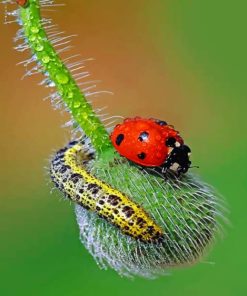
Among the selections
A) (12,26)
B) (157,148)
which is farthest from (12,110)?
(157,148)

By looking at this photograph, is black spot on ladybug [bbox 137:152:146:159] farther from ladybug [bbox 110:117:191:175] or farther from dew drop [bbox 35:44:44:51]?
dew drop [bbox 35:44:44:51]

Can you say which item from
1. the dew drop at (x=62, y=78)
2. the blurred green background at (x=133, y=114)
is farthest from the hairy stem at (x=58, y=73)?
the blurred green background at (x=133, y=114)

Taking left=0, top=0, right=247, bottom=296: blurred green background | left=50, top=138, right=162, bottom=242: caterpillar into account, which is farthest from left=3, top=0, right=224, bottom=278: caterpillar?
left=0, top=0, right=247, bottom=296: blurred green background

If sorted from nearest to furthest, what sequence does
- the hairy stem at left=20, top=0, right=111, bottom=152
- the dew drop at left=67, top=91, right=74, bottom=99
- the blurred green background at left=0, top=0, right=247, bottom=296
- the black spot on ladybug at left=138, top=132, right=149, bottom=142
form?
the hairy stem at left=20, top=0, right=111, bottom=152, the dew drop at left=67, top=91, right=74, bottom=99, the black spot on ladybug at left=138, top=132, right=149, bottom=142, the blurred green background at left=0, top=0, right=247, bottom=296

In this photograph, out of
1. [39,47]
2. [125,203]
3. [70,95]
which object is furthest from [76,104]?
[125,203]

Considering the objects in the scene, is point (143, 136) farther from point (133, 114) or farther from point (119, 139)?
point (133, 114)

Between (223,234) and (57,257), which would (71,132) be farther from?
(57,257)
